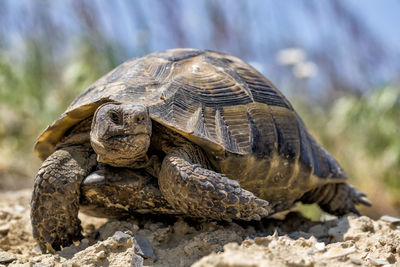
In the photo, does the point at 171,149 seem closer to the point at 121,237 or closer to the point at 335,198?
the point at 121,237

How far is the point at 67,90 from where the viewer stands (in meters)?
6.69

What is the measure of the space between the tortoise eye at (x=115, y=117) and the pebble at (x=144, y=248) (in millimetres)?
665

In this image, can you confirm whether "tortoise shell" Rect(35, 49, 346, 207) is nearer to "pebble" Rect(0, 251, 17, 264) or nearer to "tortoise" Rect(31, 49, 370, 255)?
"tortoise" Rect(31, 49, 370, 255)

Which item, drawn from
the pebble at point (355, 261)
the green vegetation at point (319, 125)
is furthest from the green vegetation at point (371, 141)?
the pebble at point (355, 261)

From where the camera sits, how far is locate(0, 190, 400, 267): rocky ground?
191cm

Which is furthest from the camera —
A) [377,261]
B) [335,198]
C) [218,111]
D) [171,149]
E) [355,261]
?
[335,198]

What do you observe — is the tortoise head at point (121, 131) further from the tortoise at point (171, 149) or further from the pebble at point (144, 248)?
the pebble at point (144, 248)

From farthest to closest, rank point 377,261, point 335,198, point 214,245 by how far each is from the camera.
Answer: point 335,198 → point 214,245 → point 377,261

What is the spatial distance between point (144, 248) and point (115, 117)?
742 millimetres

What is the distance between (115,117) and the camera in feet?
7.62

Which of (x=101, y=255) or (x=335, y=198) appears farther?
(x=335, y=198)

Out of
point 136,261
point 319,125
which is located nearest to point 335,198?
point 136,261

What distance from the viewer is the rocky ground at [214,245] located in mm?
1913

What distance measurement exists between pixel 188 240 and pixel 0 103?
18.9ft
